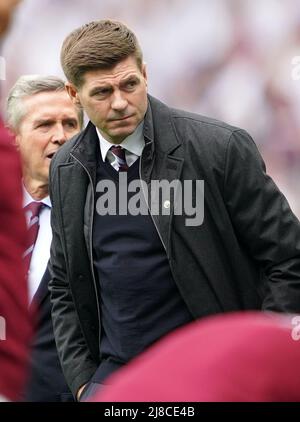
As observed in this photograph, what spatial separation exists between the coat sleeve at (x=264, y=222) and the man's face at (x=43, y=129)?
1.11 meters

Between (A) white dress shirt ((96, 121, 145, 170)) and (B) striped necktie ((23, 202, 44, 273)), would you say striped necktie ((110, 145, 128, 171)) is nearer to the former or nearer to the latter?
(A) white dress shirt ((96, 121, 145, 170))

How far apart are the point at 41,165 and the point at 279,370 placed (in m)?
3.39

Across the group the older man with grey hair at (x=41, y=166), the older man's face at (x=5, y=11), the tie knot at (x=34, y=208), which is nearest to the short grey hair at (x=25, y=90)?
the older man with grey hair at (x=41, y=166)

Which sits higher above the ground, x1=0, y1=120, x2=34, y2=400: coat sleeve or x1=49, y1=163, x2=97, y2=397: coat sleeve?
x1=0, y1=120, x2=34, y2=400: coat sleeve

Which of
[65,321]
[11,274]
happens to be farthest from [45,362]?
[11,274]

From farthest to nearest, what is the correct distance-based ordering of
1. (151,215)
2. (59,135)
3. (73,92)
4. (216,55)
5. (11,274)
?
1. (216,55)
2. (59,135)
3. (73,92)
4. (151,215)
5. (11,274)

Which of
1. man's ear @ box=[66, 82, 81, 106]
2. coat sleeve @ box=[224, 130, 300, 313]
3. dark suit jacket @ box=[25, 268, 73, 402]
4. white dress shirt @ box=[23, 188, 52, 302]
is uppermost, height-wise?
man's ear @ box=[66, 82, 81, 106]

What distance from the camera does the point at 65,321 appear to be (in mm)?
4094

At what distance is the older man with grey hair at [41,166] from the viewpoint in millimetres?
4359

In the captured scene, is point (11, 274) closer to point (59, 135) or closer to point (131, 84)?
point (131, 84)

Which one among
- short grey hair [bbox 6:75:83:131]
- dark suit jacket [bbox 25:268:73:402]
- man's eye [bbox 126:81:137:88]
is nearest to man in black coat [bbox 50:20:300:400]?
man's eye [bbox 126:81:137:88]

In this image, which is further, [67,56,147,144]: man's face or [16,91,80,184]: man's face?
[16,91,80,184]: man's face

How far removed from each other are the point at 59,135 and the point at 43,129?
0.26ft

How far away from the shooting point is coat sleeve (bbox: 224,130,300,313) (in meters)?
3.68
